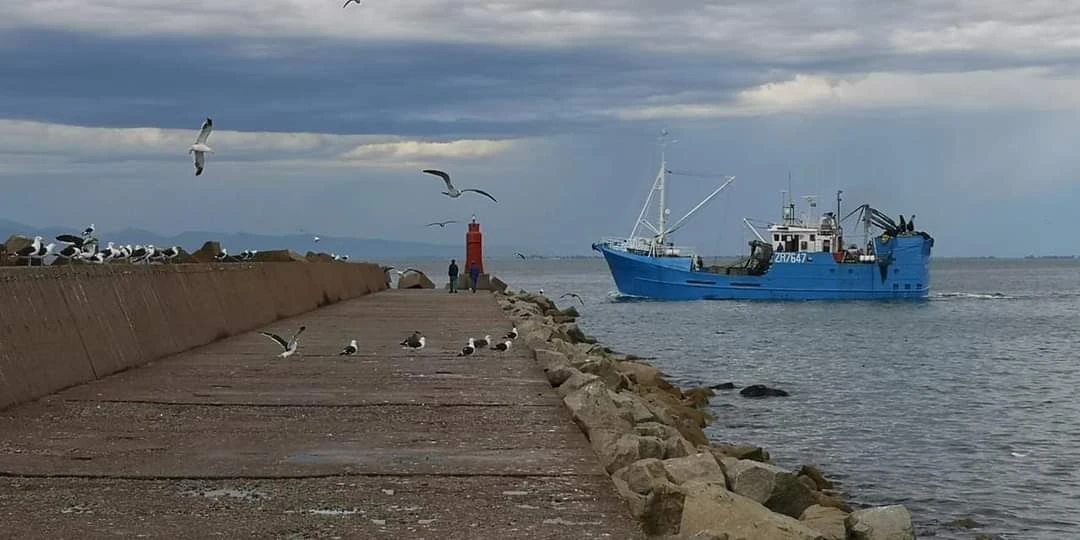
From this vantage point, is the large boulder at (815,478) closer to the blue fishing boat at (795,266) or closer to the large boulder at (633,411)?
the large boulder at (633,411)

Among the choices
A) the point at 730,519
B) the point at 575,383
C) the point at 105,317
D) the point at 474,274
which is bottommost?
the point at 730,519

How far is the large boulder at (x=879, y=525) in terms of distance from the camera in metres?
9.01

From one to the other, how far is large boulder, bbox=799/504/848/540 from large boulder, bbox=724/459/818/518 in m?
0.13

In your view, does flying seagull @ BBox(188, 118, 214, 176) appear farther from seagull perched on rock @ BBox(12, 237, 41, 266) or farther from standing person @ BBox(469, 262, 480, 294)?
standing person @ BBox(469, 262, 480, 294)

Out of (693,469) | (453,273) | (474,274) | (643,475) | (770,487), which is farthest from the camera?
(474,274)

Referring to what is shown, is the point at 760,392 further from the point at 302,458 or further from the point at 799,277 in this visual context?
the point at 799,277

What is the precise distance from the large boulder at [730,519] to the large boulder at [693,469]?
69 centimetres

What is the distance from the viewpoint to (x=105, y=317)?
11984mm

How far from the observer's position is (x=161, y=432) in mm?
8906

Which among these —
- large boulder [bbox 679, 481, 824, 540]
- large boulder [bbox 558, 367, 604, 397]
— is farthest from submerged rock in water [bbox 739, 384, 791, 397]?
large boulder [bbox 679, 481, 824, 540]

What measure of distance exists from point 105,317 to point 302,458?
4.72 metres

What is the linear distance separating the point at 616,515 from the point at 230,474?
89.2 inches

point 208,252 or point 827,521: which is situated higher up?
point 208,252

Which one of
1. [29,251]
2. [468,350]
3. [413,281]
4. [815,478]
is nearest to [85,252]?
[29,251]
